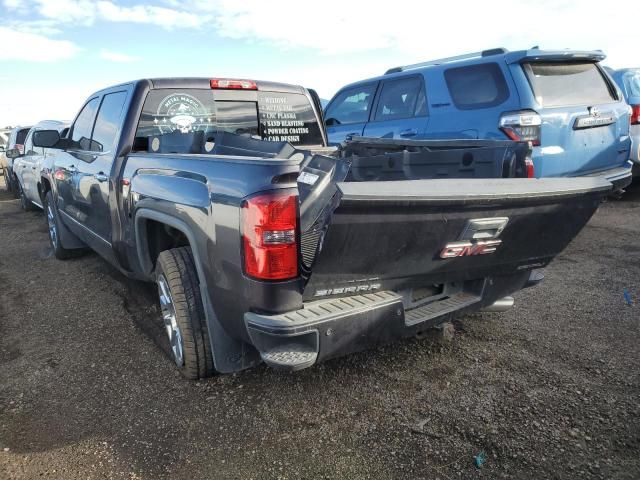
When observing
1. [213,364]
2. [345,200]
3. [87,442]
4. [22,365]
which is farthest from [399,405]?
[22,365]

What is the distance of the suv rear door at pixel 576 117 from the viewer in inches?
205

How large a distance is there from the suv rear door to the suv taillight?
0.07 metres

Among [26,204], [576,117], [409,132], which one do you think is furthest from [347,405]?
[26,204]

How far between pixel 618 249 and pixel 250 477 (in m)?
4.96

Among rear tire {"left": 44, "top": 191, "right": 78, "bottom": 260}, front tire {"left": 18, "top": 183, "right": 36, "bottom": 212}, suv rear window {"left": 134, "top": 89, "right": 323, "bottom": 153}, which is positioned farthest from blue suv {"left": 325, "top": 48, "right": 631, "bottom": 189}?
front tire {"left": 18, "top": 183, "right": 36, "bottom": 212}

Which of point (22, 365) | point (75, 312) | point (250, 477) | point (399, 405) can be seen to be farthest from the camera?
point (75, 312)

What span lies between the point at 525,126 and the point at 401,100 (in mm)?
2014

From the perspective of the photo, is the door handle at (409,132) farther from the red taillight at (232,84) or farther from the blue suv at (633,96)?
the blue suv at (633,96)

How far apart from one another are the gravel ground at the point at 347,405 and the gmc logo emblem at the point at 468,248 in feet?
2.62

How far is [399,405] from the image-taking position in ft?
9.00

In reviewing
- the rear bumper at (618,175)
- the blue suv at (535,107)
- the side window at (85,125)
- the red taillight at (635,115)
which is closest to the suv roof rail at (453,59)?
the blue suv at (535,107)

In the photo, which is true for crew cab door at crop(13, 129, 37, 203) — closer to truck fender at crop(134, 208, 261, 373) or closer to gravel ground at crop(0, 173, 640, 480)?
gravel ground at crop(0, 173, 640, 480)

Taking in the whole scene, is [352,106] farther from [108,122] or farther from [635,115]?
[108,122]

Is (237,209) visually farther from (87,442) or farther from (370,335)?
(87,442)
